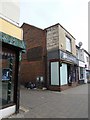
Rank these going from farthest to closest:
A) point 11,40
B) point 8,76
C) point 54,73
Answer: point 54,73 < point 8,76 < point 11,40

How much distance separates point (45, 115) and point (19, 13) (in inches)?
202

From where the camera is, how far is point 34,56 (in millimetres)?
20750

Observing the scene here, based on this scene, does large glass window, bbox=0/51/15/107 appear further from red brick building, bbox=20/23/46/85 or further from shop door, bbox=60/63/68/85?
red brick building, bbox=20/23/46/85

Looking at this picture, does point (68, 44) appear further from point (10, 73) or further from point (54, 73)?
point (10, 73)

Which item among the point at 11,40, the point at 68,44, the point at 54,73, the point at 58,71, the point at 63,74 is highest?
the point at 68,44

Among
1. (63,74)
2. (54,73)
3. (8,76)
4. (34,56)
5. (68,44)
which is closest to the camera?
(8,76)

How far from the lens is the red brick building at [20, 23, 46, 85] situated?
19.9 m

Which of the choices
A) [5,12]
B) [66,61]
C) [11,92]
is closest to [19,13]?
[5,12]

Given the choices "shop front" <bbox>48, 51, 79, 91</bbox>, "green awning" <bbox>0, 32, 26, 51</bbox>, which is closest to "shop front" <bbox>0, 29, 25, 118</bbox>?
"green awning" <bbox>0, 32, 26, 51</bbox>

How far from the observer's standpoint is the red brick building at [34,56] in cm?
1986

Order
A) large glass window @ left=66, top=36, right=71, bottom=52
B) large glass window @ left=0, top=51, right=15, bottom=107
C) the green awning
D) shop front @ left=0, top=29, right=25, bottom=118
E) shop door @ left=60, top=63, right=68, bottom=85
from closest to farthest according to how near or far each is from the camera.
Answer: the green awning, shop front @ left=0, top=29, right=25, bottom=118, large glass window @ left=0, top=51, right=15, bottom=107, shop door @ left=60, top=63, right=68, bottom=85, large glass window @ left=66, top=36, right=71, bottom=52

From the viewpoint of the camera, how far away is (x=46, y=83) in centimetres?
1920

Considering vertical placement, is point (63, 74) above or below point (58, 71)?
below

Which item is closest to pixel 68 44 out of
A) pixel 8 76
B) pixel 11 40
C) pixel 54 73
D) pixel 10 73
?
pixel 54 73
